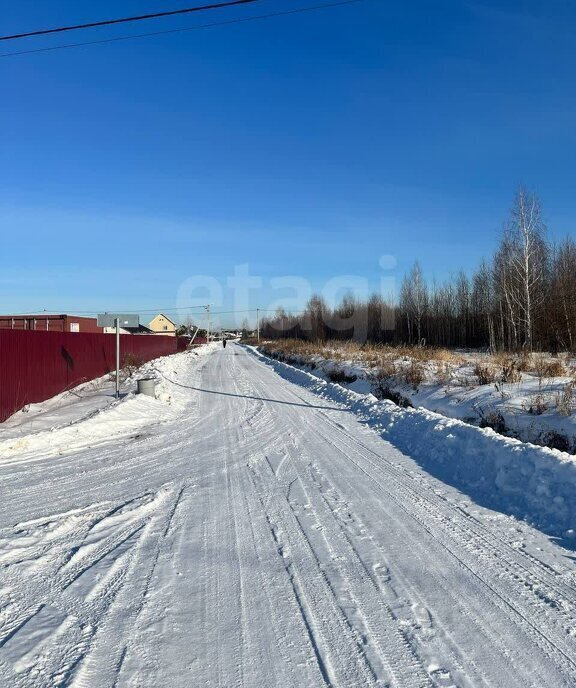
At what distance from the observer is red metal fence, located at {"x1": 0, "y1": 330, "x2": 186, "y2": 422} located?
1229cm

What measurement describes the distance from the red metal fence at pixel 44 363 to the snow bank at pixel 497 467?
9.15 meters

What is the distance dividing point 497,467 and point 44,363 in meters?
13.4

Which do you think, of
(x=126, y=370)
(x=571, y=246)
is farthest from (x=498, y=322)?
(x=126, y=370)

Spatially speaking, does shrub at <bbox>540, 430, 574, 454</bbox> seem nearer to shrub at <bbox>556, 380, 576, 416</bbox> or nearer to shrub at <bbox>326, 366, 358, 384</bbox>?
shrub at <bbox>556, 380, 576, 416</bbox>

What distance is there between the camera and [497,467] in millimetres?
6855

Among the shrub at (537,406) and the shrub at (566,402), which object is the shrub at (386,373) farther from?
the shrub at (566,402)

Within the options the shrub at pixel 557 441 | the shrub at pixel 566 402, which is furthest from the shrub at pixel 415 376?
the shrub at pixel 557 441

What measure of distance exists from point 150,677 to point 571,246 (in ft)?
181

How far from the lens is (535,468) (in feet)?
20.7

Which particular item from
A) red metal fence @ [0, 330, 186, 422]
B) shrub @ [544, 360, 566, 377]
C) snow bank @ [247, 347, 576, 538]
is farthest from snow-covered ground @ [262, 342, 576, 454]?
red metal fence @ [0, 330, 186, 422]

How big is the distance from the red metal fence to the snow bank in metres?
9.15

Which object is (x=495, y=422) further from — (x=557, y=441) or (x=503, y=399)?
(x=557, y=441)

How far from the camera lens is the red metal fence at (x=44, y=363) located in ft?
Answer: 40.3

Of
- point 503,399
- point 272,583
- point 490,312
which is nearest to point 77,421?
point 272,583
